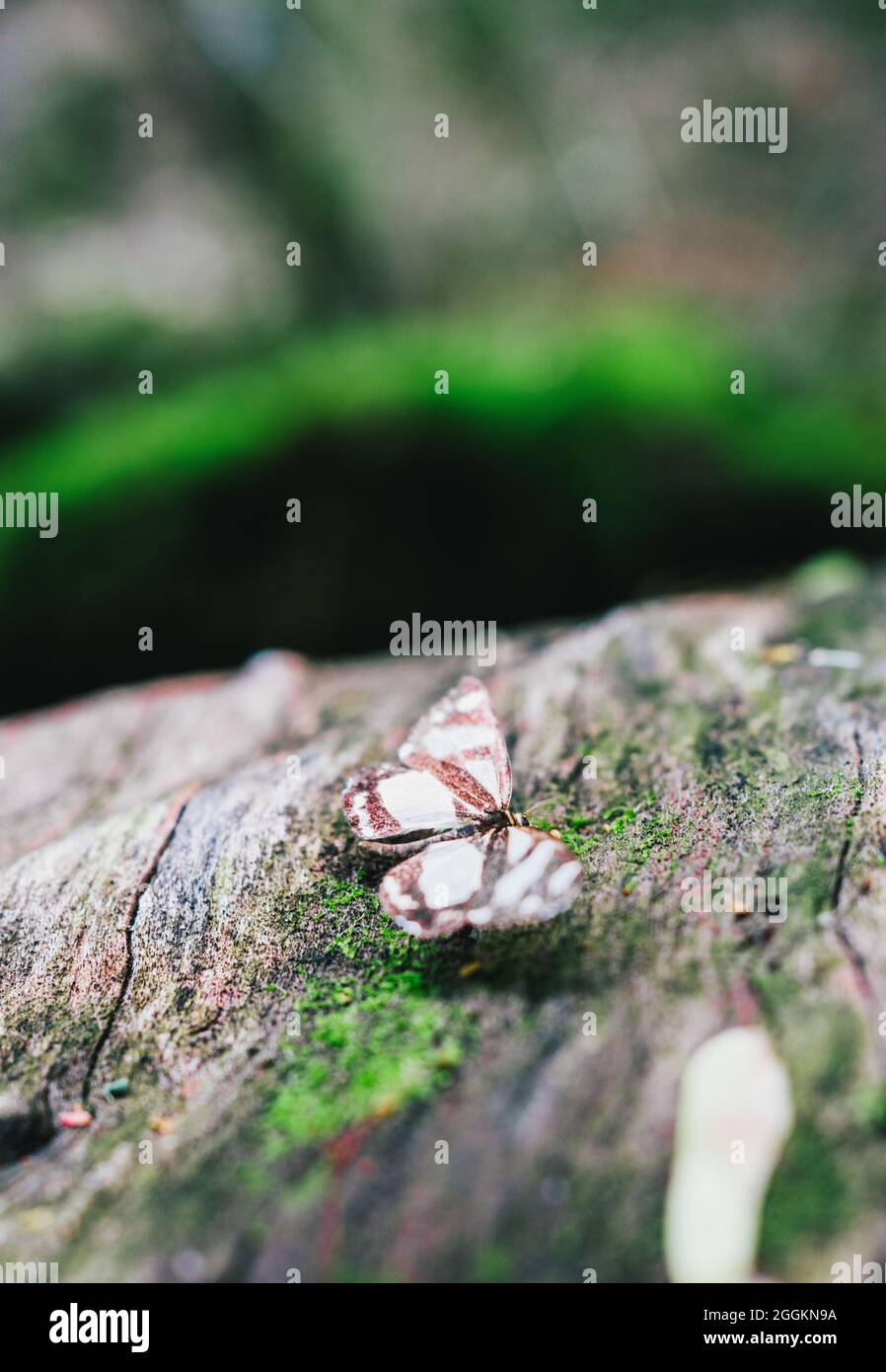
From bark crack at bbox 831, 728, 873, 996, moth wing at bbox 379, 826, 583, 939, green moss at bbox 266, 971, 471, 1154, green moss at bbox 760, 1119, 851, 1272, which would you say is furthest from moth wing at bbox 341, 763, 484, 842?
green moss at bbox 760, 1119, 851, 1272

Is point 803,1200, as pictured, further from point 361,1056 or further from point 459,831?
point 459,831

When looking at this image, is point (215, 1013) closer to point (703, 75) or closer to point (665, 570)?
point (665, 570)

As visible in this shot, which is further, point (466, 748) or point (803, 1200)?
point (466, 748)

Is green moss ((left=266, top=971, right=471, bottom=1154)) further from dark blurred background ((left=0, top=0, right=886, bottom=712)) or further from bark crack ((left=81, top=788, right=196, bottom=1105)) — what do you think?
dark blurred background ((left=0, top=0, right=886, bottom=712))

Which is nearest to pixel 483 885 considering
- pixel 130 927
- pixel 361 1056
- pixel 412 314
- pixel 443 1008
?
pixel 443 1008

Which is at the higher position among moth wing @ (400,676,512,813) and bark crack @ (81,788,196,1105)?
moth wing @ (400,676,512,813)
